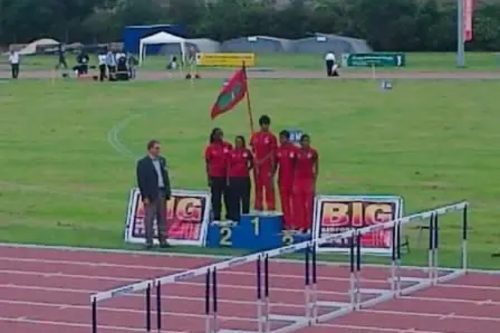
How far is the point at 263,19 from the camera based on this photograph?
343 ft

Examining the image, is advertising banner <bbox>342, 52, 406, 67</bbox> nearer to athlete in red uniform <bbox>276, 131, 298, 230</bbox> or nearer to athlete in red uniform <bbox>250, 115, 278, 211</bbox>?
athlete in red uniform <bbox>250, 115, 278, 211</bbox>

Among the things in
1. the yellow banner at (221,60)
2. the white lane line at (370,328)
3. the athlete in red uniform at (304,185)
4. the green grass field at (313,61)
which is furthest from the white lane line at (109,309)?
the yellow banner at (221,60)

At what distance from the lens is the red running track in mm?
16531

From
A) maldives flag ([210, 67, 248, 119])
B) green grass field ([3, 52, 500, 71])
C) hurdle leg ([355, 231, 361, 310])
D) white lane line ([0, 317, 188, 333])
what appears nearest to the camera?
white lane line ([0, 317, 188, 333])

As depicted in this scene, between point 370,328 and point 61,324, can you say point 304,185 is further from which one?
point 61,324

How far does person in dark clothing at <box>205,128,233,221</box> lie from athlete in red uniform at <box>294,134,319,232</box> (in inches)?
45.5

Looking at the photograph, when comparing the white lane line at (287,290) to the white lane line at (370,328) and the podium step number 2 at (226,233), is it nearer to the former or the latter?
the white lane line at (370,328)

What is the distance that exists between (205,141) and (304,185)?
1623 cm

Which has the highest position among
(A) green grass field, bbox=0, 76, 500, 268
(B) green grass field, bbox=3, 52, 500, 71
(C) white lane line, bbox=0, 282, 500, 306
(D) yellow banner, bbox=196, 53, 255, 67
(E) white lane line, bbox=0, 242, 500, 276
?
(C) white lane line, bbox=0, 282, 500, 306

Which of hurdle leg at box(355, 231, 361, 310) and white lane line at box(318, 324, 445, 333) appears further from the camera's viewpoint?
hurdle leg at box(355, 231, 361, 310)

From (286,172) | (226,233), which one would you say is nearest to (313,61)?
(286,172)

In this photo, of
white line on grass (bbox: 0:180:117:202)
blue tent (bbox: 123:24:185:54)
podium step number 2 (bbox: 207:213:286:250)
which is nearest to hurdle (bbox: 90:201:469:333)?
podium step number 2 (bbox: 207:213:286:250)

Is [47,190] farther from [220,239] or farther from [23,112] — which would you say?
[23,112]

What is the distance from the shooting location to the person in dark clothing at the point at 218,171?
23203 millimetres
